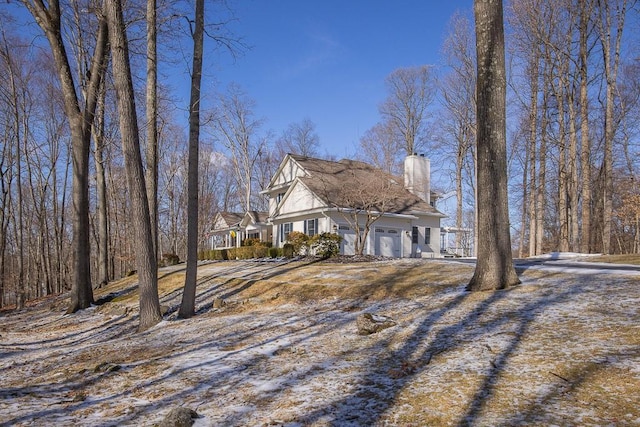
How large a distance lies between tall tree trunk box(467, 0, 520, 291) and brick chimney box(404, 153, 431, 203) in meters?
19.7

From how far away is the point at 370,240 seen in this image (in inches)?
922

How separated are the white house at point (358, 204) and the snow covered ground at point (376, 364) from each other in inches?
473

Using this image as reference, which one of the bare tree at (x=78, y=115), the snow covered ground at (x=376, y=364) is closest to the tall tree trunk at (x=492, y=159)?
the snow covered ground at (x=376, y=364)

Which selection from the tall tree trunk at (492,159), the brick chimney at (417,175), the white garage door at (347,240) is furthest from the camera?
the brick chimney at (417,175)

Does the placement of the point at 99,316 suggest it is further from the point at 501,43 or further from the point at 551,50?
the point at 551,50

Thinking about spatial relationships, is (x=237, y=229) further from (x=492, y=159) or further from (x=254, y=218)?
(x=492, y=159)

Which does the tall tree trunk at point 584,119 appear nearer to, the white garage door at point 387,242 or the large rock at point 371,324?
the white garage door at point 387,242

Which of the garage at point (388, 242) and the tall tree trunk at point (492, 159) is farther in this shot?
the garage at point (388, 242)

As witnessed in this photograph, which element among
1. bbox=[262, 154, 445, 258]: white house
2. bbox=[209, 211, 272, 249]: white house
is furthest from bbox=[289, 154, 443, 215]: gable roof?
bbox=[209, 211, 272, 249]: white house

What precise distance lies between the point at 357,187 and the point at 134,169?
42.6 ft

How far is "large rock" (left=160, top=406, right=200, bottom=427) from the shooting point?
381cm

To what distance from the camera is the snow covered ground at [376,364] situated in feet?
12.6

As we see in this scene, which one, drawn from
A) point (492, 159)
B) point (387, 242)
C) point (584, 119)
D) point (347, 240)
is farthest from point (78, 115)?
point (584, 119)

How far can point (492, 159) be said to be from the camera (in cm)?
800
